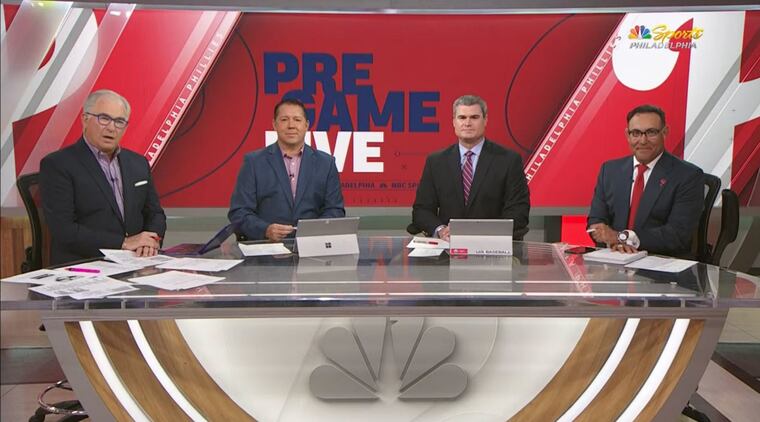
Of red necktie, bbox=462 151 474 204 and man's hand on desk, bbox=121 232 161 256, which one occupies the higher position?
red necktie, bbox=462 151 474 204

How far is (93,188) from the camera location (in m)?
3.06

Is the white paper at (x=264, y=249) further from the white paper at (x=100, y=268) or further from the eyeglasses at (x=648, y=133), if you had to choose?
the eyeglasses at (x=648, y=133)

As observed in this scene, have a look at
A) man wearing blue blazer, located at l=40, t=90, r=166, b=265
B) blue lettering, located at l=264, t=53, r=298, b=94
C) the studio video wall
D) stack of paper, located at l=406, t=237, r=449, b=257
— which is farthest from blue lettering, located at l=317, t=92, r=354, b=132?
stack of paper, located at l=406, t=237, r=449, b=257

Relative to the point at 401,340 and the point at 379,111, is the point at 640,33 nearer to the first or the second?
the point at 379,111

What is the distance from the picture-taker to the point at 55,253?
304cm

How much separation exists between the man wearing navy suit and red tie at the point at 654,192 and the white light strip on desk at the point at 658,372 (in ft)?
3.34

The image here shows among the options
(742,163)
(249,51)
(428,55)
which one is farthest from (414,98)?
(742,163)

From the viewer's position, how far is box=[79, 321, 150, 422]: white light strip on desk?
2.04m

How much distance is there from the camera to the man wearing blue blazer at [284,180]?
3.42 metres

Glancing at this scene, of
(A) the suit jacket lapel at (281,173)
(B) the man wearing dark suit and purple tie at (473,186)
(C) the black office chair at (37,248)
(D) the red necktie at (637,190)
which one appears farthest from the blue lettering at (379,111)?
(C) the black office chair at (37,248)

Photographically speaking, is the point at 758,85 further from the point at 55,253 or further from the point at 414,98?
the point at 55,253

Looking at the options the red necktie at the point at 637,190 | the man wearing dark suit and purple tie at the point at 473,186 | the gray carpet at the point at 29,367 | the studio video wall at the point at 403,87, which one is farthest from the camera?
the studio video wall at the point at 403,87

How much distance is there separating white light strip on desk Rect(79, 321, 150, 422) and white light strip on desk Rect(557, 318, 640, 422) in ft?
5.08

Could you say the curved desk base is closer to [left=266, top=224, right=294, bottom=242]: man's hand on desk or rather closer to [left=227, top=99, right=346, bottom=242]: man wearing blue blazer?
[left=266, top=224, right=294, bottom=242]: man's hand on desk
